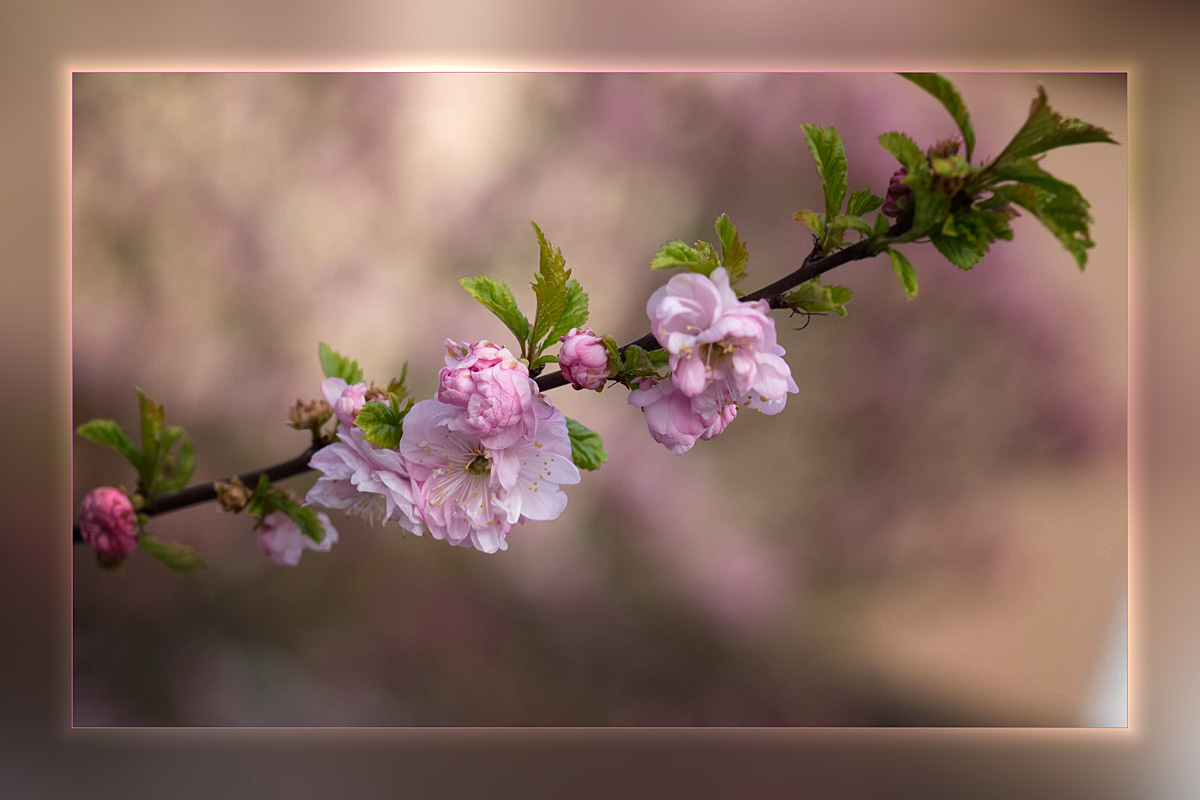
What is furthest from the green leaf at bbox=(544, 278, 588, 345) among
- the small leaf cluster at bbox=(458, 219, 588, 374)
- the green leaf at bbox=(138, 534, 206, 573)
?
the green leaf at bbox=(138, 534, 206, 573)

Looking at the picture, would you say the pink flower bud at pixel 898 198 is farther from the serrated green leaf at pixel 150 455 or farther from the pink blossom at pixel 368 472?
the serrated green leaf at pixel 150 455

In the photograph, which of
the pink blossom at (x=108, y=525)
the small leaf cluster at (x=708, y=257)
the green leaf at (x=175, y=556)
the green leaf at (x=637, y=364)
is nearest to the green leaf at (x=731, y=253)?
the small leaf cluster at (x=708, y=257)

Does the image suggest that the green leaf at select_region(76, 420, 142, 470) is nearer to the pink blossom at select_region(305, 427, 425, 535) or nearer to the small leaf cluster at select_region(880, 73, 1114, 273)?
the pink blossom at select_region(305, 427, 425, 535)

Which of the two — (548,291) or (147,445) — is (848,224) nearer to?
(548,291)

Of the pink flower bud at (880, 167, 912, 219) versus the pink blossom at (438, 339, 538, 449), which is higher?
the pink flower bud at (880, 167, 912, 219)

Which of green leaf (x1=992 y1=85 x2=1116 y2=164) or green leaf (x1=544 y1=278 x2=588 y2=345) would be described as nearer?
green leaf (x1=992 y1=85 x2=1116 y2=164)

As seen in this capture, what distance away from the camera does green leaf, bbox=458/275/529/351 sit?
2.46 feet

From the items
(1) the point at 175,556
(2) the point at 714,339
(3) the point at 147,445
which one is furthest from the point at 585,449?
(1) the point at 175,556

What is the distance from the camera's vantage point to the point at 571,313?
0.77 metres

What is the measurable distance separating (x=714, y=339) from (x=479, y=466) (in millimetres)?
292

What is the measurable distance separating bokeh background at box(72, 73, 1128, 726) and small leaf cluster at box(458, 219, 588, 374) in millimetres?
767
